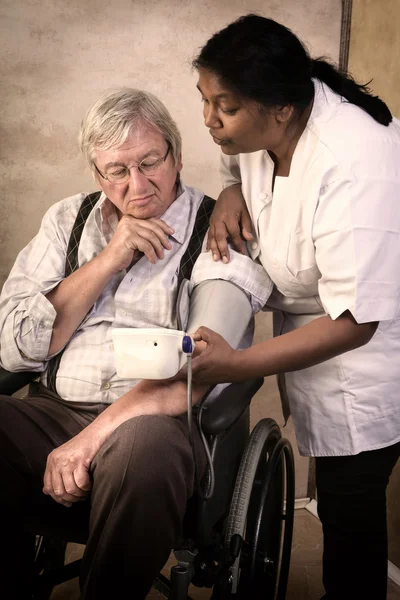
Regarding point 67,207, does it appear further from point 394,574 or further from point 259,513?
point 394,574

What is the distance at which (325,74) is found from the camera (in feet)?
4.99

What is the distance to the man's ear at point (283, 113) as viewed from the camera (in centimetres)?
141

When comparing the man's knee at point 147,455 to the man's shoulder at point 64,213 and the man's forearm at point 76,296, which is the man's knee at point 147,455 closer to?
the man's forearm at point 76,296

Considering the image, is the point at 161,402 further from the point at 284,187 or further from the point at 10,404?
the point at 284,187

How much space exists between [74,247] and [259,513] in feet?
2.76

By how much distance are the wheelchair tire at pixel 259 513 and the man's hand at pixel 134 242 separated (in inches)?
20.3

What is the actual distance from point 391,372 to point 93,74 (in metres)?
1.47

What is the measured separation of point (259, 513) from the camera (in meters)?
1.57

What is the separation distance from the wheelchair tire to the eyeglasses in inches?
27.8

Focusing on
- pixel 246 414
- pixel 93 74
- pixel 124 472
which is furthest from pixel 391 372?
pixel 93 74

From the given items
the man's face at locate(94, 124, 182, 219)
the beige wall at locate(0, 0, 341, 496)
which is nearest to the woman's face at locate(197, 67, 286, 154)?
the man's face at locate(94, 124, 182, 219)

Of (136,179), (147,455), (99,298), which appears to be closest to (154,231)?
(136,179)

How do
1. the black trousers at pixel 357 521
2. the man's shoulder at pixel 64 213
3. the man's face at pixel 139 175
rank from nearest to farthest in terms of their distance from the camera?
the black trousers at pixel 357 521
the man's face at pixel 139 175
the man's shoulder at pixel 64 213

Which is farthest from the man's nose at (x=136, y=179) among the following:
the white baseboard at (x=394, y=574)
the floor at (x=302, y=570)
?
the white baseboard at (x=394, y=574)
